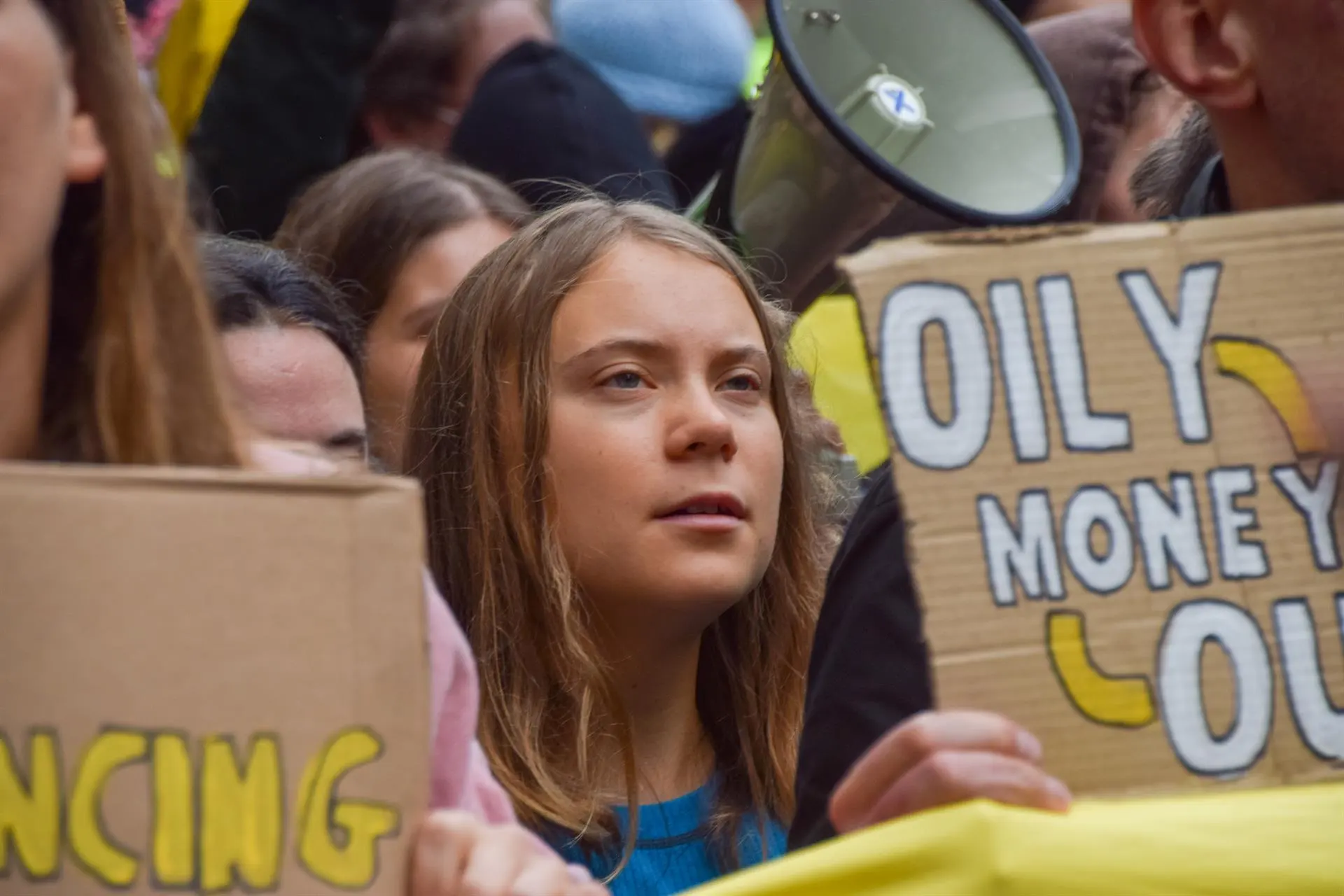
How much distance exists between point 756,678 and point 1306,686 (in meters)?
1.26

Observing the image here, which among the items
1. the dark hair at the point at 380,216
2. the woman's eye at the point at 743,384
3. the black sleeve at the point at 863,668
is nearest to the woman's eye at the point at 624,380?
the woman's eye at the point at 743,384

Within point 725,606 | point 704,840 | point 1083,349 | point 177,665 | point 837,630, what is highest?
point 1083,349

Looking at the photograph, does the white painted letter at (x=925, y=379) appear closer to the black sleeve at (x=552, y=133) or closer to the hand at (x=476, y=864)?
the hand at (x=476, y=864)

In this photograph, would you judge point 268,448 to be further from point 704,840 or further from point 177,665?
point 704,840

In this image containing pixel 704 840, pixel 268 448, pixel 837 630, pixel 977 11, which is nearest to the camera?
pixel 268 448

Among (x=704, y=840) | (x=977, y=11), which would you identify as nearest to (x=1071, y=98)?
(x=977, y=11)

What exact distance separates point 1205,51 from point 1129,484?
0.51m

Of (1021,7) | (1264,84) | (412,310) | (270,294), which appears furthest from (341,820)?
(1021,7)

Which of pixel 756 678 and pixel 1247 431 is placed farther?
pixel 756 678

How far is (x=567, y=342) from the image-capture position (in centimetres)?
254

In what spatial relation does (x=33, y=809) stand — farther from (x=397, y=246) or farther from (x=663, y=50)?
(x=663, y=50)

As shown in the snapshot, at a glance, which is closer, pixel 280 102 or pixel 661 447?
pixel 661 447

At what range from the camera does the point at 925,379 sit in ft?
A: 4.78

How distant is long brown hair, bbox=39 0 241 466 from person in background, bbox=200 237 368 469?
123 centimetres
